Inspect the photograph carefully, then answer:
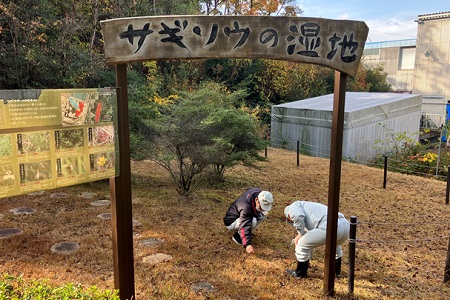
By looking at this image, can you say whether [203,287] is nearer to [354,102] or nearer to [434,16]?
[354,102]

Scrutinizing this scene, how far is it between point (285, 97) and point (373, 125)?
24.1 ft

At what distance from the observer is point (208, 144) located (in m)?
6.55

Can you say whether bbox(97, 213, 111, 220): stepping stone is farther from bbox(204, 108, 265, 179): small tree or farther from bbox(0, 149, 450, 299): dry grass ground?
bbox(204, 108, 265, 179): small tree

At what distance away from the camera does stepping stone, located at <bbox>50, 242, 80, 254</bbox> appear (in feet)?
14.5

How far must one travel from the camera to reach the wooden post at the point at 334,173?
11.0ft

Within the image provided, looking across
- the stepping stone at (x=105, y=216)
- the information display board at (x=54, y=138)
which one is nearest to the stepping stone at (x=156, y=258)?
the stepping stone at (x=105, y=216)

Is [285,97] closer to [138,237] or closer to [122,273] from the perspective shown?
[138,237]

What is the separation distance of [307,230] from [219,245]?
51.9 inches

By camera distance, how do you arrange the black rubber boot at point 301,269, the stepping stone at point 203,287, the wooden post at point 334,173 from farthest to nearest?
the black rubber boot at point 301,269, the stepping stone at point 203,287, the wooden post at point 334,173

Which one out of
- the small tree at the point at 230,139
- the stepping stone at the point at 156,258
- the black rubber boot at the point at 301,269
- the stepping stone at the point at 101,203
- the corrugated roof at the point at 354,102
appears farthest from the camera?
the corrugated roof at the point at 354,102

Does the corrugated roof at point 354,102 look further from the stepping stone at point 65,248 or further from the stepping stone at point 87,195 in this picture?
the stepping stone at point 65,248

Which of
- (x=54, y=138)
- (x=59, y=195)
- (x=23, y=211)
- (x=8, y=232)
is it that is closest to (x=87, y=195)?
(x=59, y=195)

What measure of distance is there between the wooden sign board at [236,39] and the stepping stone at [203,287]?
2.32m

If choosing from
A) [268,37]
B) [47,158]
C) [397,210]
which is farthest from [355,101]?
[47,158]
